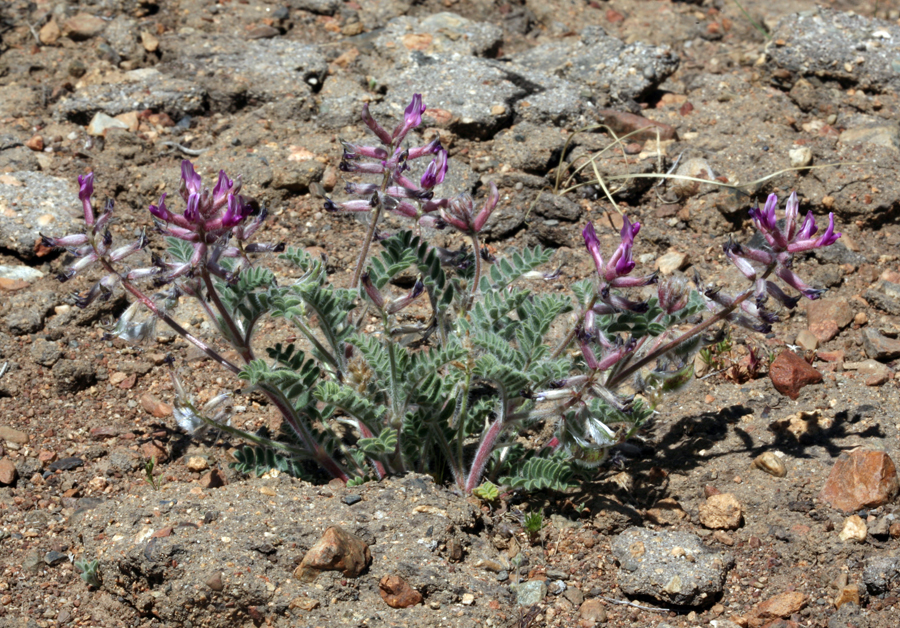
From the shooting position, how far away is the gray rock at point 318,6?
6.75 metres

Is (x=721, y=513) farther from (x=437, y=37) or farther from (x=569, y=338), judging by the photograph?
(x=437, y=37)

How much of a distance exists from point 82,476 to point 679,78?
4.90m

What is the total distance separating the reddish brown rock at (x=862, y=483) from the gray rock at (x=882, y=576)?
0.32m

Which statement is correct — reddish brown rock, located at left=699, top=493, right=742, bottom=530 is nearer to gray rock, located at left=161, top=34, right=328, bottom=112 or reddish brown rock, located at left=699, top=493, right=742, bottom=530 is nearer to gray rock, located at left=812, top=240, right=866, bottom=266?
gray rock, located at left=812, top=240, right=866, bottom=266

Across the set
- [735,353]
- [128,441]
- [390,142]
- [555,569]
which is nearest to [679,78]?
[735,353]

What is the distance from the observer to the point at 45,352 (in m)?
4.31

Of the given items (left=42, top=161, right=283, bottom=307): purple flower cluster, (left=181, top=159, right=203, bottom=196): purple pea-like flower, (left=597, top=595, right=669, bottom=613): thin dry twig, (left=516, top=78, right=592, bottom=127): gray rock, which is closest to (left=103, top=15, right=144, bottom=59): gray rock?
(left=516, top=78, right=592, bottom=127): gray rock

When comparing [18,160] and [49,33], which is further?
[49,33]

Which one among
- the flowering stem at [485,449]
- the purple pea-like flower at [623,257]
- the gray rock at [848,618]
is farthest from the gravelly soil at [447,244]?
the purple pea-like flower at [623,257]

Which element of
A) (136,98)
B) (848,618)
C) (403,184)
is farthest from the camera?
(136,98)

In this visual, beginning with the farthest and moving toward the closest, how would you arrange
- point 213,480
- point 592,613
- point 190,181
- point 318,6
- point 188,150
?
point 318,6, point 188,150, point 213,480, point 592,613, point 190,181

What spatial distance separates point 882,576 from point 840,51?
13.9ft

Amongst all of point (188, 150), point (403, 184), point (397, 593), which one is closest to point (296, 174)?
point (188, 150)

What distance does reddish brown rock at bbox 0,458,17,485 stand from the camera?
370 cm
